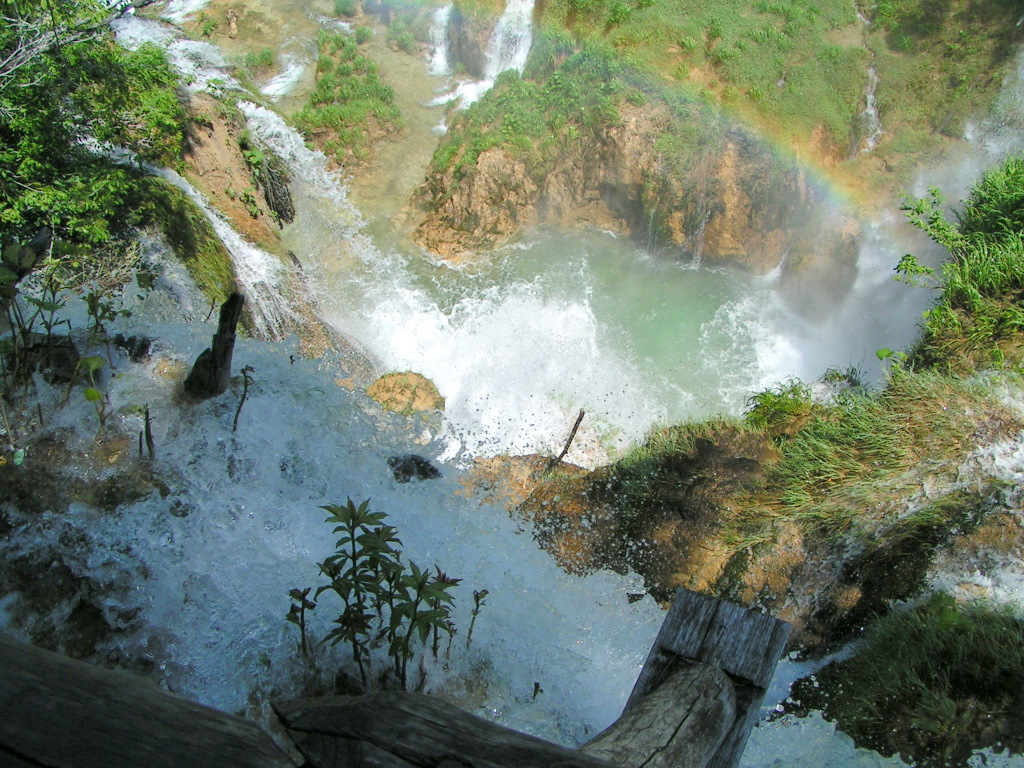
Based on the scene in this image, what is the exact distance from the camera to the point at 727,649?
1.97 metres

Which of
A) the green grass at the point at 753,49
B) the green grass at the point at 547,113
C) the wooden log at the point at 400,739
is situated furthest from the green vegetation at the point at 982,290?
the wooden log at the point at 400,739

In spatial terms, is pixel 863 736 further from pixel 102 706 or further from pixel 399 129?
pixel 399 129

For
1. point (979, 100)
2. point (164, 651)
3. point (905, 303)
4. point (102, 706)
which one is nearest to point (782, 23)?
point (979, 100)

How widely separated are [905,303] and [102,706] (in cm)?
1098

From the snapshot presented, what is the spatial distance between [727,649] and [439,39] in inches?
590

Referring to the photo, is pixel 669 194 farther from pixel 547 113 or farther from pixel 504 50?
pixel 504 50

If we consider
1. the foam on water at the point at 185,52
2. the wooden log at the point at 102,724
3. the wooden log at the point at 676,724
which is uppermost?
the foam on water at the point at 185,52

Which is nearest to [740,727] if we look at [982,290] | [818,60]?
[982,290]

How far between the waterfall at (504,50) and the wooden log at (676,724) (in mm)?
12566

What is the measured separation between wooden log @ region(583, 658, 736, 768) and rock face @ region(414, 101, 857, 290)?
30.2 feet

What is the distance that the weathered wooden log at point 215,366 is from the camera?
5.73 meters

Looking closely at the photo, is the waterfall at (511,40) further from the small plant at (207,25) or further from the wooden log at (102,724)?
the wooden log at (102,724)

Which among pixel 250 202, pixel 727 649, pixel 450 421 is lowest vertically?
pixel 727 649

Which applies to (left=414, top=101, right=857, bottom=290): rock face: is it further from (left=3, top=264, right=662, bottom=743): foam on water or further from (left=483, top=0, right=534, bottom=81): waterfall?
(left=3, top=264, right=662, bottom=743): foam on water
